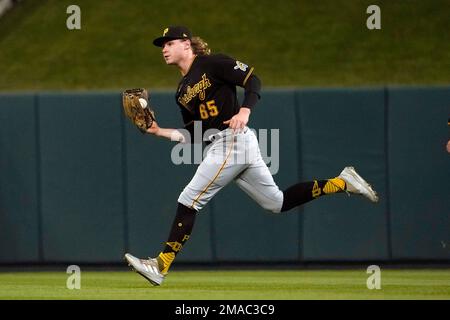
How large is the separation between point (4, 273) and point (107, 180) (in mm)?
1327

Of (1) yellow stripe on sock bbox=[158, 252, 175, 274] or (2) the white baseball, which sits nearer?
(1) yellow stripe on sock bbox=[158, 252, 175, 274]

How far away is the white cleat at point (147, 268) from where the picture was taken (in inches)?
306

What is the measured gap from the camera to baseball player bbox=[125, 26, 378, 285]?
26.0 feet

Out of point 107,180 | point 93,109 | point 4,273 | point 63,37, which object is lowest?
point 4,273

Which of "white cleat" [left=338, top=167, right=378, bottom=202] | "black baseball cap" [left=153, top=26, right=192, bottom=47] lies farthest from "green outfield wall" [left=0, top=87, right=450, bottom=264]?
"black baseball cap" [left=153, top=26, right=192, bottom=47]

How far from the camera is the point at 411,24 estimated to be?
13516mm

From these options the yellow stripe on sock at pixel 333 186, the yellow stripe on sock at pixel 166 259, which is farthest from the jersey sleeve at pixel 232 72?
the yellow stripe on sock at pixel 166 259

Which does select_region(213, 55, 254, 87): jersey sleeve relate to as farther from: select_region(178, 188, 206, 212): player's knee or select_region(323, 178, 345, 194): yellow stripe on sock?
select_region(323, 178, 345, 194): yellow stripe on sock

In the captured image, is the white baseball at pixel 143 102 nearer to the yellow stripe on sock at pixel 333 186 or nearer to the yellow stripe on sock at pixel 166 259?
the yellow stripe on sock at pixel 166 259

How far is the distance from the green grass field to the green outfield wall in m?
0.38

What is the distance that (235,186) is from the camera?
36.1 ft

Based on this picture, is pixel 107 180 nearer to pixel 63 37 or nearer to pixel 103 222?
pixel 103 222

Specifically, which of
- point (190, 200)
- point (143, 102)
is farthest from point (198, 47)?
point (190, 200)
